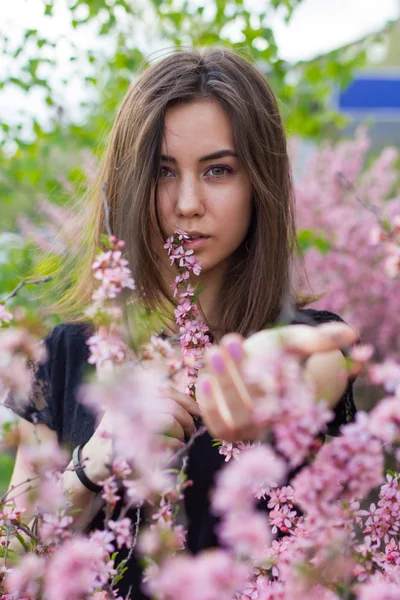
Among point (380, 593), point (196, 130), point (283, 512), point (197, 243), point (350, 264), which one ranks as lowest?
point (350, 264)

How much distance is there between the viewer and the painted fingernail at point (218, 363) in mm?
683

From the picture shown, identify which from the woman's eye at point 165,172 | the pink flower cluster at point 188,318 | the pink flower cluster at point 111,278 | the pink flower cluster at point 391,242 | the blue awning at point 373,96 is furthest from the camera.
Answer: the blue awning at point 373,96

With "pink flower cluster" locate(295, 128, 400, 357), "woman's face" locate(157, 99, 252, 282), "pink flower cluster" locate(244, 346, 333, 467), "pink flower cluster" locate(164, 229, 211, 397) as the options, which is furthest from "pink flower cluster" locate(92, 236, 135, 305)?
"pink flower cluster" locate(295, 128, 400, 357)

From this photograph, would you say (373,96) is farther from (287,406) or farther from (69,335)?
(287,406)

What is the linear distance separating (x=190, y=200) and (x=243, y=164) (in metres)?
0.22

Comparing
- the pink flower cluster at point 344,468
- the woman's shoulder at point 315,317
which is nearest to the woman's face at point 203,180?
the woman's shoulder at point 315,317

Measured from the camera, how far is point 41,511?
0.96 meters

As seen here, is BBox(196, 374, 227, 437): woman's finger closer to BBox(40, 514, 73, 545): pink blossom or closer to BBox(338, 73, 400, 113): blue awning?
BBox(40, 514, 73, 545): pink blossom

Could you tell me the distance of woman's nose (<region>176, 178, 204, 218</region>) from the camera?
150 centimetres

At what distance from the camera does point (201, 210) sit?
5.02 feet

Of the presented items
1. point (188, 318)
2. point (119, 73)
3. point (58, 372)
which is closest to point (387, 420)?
point (188, 318)

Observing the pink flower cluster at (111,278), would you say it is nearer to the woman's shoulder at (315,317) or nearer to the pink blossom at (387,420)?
the pink blossom at (387,420)

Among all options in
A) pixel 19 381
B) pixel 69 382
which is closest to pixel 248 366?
pixel 19 381

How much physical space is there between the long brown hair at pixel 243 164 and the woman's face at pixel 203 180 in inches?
1.0
